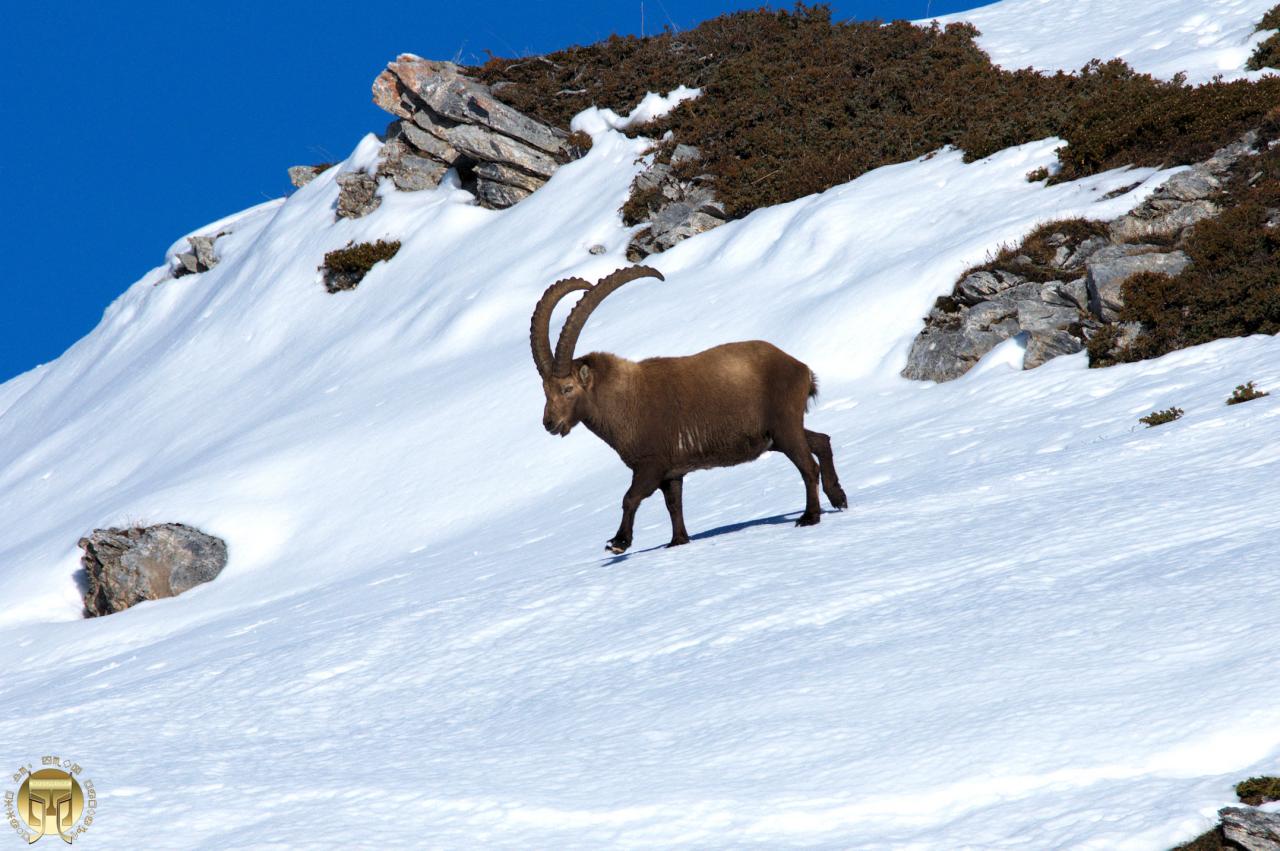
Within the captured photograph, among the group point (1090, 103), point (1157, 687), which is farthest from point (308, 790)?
point (1090, 103)

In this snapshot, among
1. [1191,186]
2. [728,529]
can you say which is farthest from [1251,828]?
[1191,186]

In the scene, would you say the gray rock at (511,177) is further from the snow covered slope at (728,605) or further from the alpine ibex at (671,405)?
the alpine ibex at (671,405)

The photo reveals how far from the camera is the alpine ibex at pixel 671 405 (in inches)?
446

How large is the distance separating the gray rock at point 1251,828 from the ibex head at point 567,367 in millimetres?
7593

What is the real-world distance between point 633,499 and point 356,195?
1035 inches

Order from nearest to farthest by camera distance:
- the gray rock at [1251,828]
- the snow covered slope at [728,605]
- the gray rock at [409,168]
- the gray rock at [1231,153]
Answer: the gray rock at [1251,828], the snow covered slope at [728,605], the gray rock at [1231,153], the gray rock at [409,168]

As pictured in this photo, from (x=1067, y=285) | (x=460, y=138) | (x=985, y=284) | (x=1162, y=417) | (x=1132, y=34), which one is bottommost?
(x=1162, y=417)

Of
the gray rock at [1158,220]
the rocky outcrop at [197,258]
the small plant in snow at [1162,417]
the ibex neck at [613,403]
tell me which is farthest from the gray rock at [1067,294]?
the rocky outcrop at [197,258]

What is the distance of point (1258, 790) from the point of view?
4641 millimetres

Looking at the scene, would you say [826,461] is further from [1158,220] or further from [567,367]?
[1158,220]

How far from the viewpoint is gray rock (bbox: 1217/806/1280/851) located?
14.3 ft

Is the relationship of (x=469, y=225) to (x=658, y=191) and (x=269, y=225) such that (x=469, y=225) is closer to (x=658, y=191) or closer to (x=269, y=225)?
(x=658, y=191)

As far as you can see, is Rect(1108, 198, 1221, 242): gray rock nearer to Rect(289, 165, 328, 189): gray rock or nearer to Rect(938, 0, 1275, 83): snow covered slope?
Rect(938, 0, 1275, 83): snow covered slope

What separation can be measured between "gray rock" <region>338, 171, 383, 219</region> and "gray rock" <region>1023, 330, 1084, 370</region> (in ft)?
72.1
